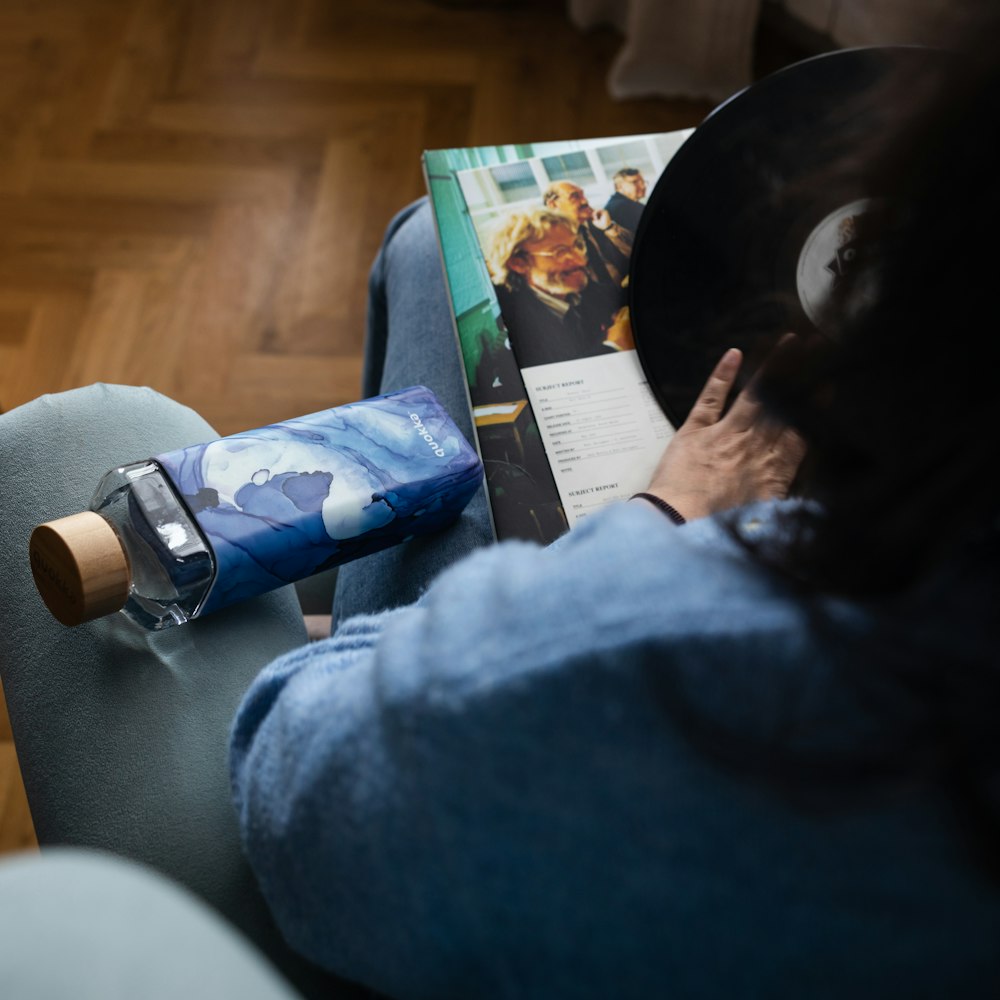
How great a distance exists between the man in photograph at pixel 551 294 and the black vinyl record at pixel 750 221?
3 centimetres

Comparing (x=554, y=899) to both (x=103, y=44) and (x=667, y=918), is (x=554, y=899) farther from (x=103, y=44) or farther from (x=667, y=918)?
(x=103, y=44)

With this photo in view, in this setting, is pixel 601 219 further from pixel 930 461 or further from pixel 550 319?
pixel 930 461

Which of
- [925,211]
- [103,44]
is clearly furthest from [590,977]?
[103,44]

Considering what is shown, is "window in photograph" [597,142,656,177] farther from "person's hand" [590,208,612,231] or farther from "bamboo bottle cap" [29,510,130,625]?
"bamboo bottle cap" [29,510,130,625]

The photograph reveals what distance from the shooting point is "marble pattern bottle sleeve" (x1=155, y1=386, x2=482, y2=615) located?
515mm

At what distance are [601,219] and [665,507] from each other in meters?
0.27

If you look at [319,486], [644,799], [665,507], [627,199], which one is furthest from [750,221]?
[644,799]

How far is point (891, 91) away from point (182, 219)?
107cm

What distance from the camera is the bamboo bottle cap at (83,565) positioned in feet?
1.57

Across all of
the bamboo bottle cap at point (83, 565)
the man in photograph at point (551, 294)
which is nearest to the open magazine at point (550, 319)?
the man in photograph at point (551, 294)

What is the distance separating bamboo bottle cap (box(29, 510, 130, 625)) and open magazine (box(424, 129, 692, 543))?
9.0 inches

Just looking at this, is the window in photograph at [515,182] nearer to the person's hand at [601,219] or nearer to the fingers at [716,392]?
the person's hand at [601,219]

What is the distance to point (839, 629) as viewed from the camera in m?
0.30

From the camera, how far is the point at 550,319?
2.22ft
